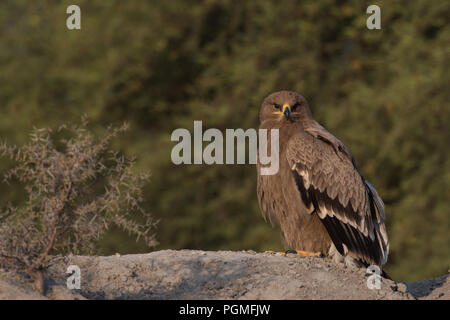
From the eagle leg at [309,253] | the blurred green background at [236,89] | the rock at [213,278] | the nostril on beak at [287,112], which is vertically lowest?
the rock at [213,278]

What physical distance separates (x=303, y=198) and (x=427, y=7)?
981 cm

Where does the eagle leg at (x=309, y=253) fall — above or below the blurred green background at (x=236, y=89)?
below

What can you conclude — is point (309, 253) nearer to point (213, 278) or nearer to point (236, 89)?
point (213, 278)

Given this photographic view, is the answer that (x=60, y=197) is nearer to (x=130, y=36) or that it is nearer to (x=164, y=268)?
(x=164, y=268)

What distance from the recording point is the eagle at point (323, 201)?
7.37 meters

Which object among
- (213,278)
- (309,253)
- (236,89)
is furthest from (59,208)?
(236,89)

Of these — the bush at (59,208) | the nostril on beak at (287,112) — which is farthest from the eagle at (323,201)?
the bush at (59,208)

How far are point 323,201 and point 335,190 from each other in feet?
0.58

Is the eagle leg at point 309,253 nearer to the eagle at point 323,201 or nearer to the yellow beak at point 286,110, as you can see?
the eagle at point 323,201

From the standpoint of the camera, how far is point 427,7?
15969 mm

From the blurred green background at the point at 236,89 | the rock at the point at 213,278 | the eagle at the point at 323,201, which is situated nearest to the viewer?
the rock at the point at 213,278

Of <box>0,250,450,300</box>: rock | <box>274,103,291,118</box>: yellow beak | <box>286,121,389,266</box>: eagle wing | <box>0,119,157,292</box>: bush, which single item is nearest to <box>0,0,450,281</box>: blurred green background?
<box>274,103,291,118</box>: yellow beak

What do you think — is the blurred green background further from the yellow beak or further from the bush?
the bush

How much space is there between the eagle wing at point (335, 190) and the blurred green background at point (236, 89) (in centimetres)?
729
